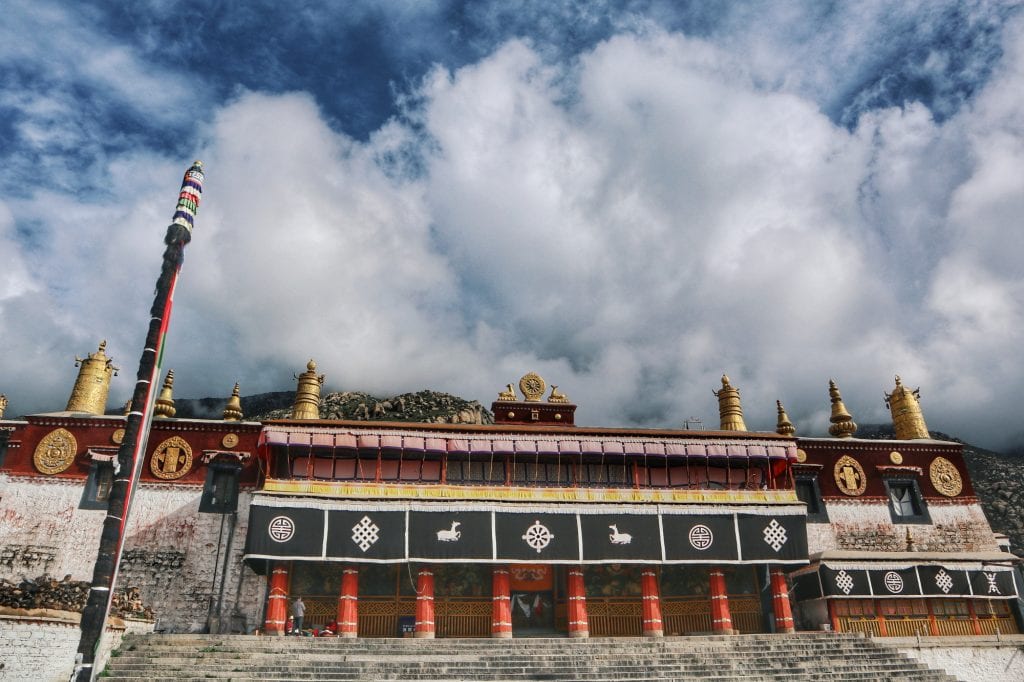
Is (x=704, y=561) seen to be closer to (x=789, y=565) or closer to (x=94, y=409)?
(x=789, y=565)

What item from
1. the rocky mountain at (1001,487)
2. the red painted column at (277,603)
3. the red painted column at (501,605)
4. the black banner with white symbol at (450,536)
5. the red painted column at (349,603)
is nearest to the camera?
the red painted column at (277,603)

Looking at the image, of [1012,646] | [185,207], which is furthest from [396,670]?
[1012,646]

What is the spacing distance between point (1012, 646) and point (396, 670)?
821 inches

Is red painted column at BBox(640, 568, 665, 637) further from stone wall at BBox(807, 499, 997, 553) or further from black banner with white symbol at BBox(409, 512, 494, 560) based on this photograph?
stone wall at BBox(807, 499, 997, 553)

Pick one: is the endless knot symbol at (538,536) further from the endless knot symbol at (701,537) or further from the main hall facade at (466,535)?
the endless knot symbol at (701,537)

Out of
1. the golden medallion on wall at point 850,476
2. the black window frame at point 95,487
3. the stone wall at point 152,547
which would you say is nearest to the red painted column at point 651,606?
the golden medallion on wall at point 850,476

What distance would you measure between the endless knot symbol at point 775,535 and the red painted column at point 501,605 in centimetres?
931

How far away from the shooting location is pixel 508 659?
62.5 feet

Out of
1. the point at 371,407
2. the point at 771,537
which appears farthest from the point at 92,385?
the point at 371,407

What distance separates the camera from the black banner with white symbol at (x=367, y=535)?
22953mm

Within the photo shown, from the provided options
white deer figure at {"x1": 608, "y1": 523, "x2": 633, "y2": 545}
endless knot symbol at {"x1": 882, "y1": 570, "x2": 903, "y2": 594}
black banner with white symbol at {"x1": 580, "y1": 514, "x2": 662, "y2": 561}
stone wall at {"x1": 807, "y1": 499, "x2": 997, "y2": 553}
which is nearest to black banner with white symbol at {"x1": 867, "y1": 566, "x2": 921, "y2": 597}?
endless knot symbol at {"x1": 882, "y1": 570, "x2": 903, "y2": 594}

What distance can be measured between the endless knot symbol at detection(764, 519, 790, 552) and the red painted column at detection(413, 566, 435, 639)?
11839mm

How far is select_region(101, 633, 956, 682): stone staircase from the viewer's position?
1775 cm

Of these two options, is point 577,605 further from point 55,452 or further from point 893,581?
point 55,452
